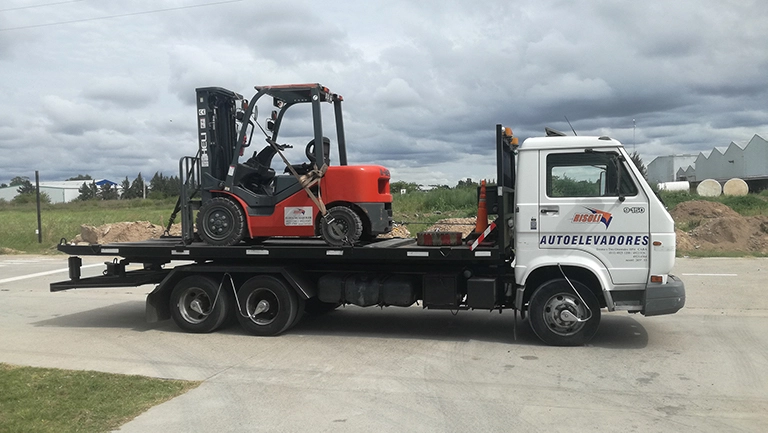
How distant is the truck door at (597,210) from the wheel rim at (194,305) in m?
4.85

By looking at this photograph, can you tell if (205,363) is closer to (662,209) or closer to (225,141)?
(225,141)

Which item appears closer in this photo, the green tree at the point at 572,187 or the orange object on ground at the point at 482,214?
the green tree at the point at 572,187

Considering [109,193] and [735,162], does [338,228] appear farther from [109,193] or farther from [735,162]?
[109,193]

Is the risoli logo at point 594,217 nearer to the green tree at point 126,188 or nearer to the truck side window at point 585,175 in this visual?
the truck side window at point 585,175

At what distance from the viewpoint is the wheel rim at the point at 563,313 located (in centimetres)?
825

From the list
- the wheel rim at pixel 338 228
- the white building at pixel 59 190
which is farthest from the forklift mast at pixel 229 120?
the white building at pixel 59 190

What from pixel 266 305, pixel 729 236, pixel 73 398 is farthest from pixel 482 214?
pixel 729 236

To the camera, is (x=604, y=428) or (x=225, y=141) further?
(x=225, y=141)

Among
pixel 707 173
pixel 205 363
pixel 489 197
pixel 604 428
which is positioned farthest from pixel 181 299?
pixel 707 173

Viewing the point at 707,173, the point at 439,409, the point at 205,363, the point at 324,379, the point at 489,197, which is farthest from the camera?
the point at 707,173

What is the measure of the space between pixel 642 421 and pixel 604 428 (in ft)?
1.34

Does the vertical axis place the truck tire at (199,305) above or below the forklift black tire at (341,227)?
below

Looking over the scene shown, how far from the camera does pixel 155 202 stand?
2399 inches

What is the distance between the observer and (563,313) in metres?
8.27
